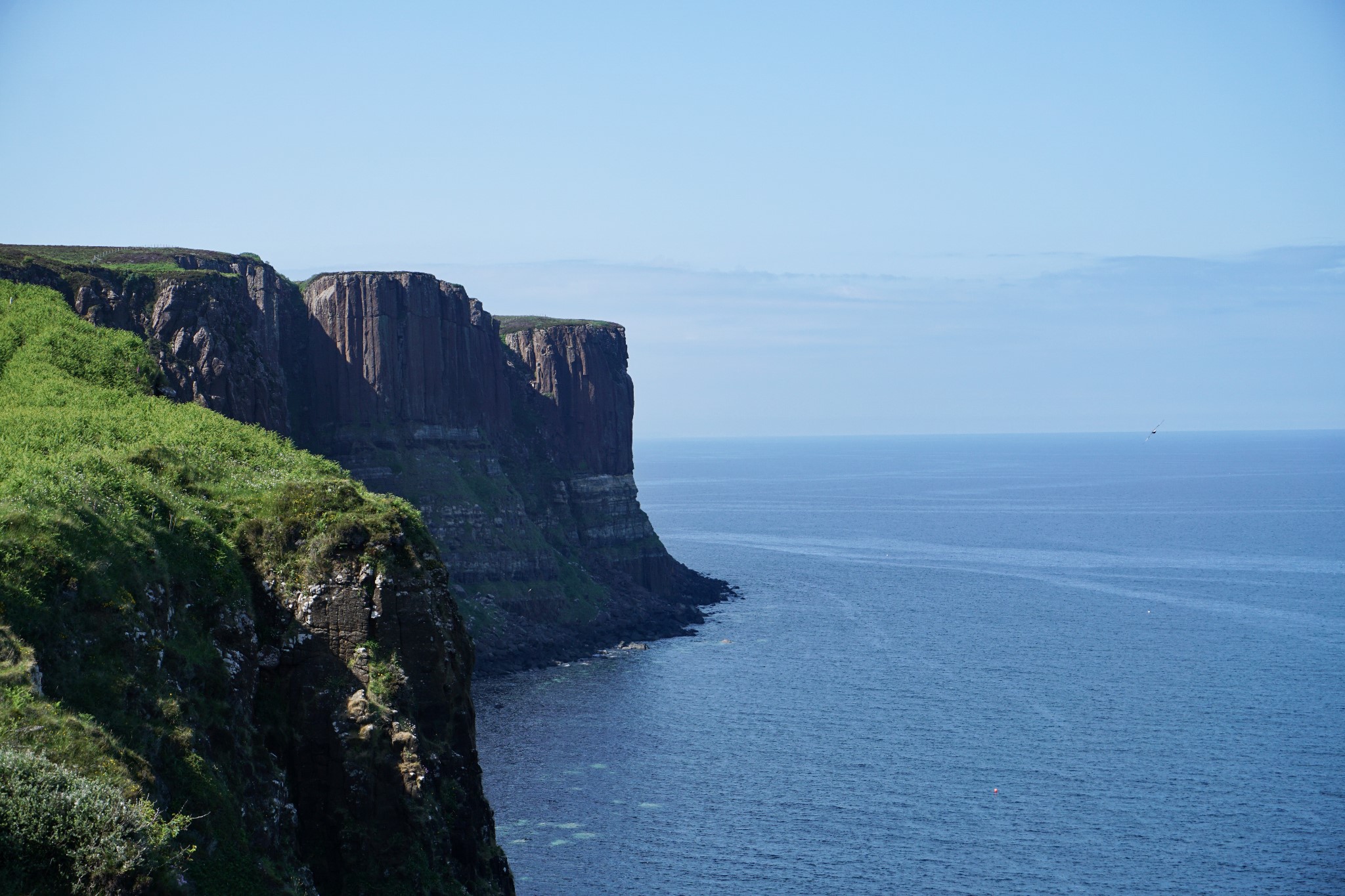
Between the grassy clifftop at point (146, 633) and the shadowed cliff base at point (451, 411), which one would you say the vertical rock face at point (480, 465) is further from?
the grassy clifftop at point (146, 633)

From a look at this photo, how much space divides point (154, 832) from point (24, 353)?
43.3 m

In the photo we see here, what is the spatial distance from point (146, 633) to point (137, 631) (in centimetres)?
40

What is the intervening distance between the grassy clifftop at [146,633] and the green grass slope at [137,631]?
5 cm

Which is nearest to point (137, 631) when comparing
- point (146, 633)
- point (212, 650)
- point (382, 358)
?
point (146, 633)

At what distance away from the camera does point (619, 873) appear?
71188 mm

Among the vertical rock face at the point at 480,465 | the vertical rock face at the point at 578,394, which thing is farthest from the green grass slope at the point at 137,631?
the vertical rock face at the point at 578,394

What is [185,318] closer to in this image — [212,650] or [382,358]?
[382,358]

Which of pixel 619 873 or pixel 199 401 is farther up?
pixel 199 401

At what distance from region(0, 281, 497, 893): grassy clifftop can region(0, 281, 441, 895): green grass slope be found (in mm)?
51

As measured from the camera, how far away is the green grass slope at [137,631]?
26891mm

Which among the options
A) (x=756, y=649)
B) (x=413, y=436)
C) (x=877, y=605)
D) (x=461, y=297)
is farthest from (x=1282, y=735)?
(x=461, y=297)

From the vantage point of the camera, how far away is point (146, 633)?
35.4m

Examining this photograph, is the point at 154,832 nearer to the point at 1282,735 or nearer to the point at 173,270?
the point at 1282,735

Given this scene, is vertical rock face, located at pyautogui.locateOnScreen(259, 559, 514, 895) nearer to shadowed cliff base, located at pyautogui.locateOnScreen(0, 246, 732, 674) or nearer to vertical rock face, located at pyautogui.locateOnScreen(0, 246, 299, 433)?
vertical rock face, located at pyautogui.locateOnScreen(0, 246, 299, 433)
